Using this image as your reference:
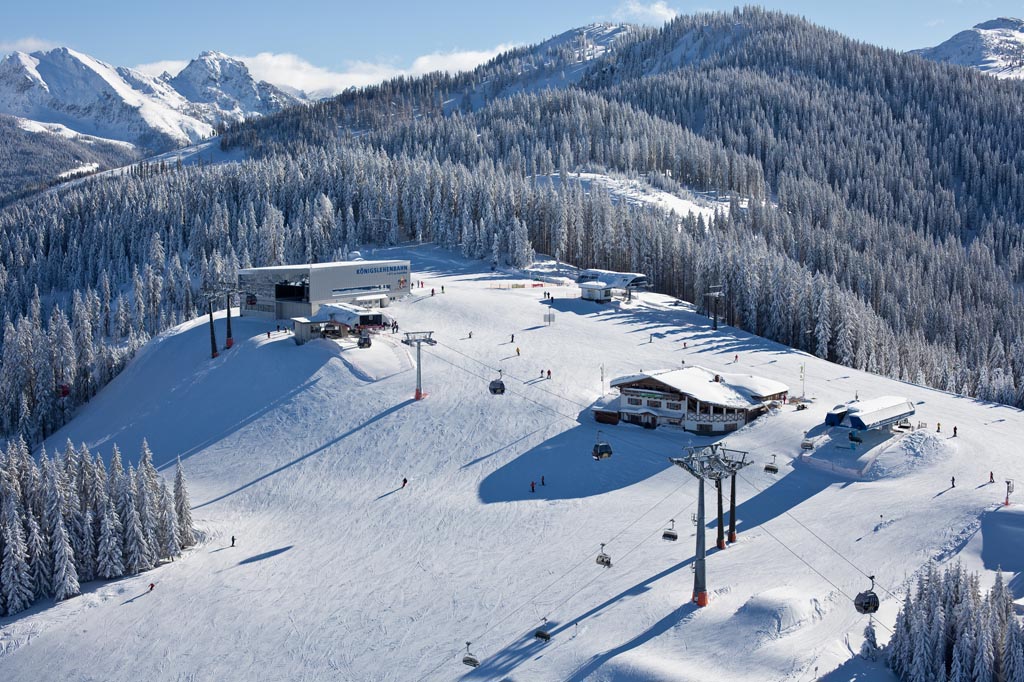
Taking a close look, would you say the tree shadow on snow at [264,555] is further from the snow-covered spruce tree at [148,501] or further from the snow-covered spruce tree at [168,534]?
the snow-covered spruce tree at [148,501]

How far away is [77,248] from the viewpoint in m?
159

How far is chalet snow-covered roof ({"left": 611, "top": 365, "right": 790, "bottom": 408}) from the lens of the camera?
60.3m

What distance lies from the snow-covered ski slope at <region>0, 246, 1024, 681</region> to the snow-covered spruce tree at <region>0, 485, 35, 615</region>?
57.1 inches

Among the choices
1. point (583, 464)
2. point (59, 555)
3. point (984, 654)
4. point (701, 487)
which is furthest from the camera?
point (583, 464)

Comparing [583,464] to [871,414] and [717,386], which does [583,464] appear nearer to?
[717,386]

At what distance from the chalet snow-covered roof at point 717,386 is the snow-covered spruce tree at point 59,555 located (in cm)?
3685

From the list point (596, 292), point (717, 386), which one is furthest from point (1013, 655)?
point (596, 292)

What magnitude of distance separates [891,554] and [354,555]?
89.6 feet

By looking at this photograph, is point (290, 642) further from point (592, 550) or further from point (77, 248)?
point (77, 248)

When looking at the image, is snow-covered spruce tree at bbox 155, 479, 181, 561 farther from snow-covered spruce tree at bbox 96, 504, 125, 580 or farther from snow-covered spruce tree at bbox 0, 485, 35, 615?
snow-covered spruce tree at bbox 0, 485, 35, 615

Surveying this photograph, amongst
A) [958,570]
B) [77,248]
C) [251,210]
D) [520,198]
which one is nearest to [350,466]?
[958,570]

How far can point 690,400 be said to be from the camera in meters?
61.0

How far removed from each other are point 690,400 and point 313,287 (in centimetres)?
4153

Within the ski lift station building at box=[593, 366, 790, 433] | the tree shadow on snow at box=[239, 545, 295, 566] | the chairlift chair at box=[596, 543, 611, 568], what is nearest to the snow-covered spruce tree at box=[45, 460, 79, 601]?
the tree shadow on snow at box=[239, 545, 295, 566]
